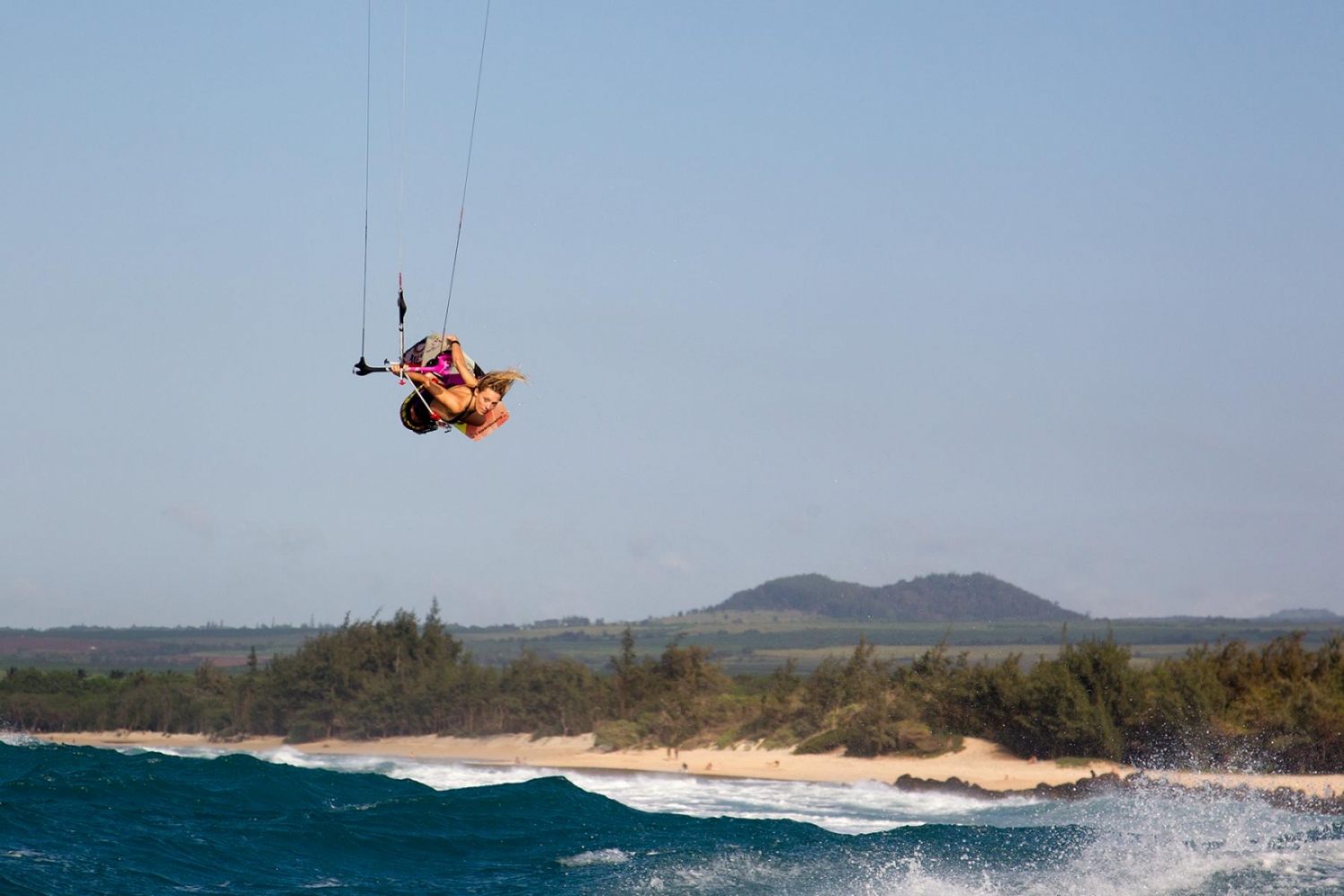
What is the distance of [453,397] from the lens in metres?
11.8

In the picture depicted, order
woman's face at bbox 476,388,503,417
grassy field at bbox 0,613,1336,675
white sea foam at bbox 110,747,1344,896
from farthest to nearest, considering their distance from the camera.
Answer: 1. grassy field at bbox 0,613,1336,675
2. white sea foam at bbox 110,747,1344,896
3. woman's face at bbox 476,388,503,417

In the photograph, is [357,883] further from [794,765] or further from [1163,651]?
[1163,651]

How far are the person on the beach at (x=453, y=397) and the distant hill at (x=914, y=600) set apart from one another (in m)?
99.3

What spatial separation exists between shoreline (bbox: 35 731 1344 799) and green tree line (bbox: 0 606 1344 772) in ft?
1.67

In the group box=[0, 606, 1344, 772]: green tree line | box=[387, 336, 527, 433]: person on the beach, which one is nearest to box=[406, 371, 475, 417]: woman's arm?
box=[387, 336, 527, 433]: person on the beach

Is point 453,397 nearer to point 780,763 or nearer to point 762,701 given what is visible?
point 780,763

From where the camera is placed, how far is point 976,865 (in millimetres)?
16094

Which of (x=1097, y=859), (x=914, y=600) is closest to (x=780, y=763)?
(x=1097, y=859)

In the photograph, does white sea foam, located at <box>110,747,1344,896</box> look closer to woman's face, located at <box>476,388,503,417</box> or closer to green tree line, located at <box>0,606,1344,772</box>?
green tree line, located at <box>0,606,1344,772</box>

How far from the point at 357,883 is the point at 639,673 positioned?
20.6 meters

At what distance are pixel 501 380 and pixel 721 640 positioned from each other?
91852 mm

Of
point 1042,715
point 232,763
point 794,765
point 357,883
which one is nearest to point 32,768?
point 232,763

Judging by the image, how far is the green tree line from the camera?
28531 mm

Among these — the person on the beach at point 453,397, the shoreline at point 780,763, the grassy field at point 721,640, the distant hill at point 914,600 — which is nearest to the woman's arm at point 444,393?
the person on the beach at point 453,397
